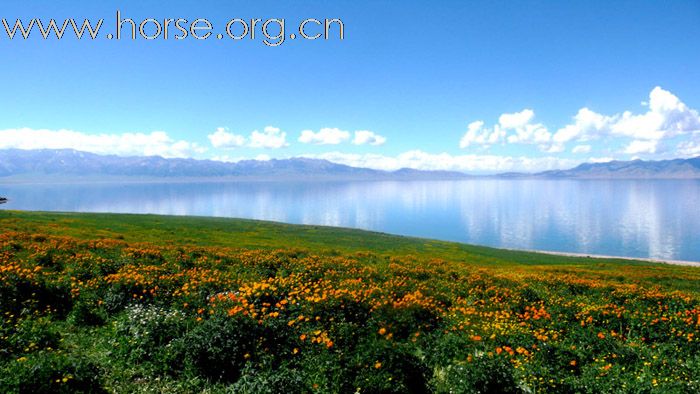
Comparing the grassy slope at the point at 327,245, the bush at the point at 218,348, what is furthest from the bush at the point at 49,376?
the grassy slope at the point at 327,245

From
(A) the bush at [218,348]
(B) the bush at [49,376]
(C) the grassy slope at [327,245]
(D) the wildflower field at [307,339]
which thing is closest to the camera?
(B) the bush at [49,376]

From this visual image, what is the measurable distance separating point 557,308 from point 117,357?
44.9ft

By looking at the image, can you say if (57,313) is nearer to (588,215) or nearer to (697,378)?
(697,378)

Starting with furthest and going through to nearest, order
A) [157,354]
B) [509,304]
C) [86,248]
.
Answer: [86,248], [509,304], [157,354]

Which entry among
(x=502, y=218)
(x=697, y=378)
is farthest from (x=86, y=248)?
(x=502, y=218)

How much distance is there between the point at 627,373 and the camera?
8211mm

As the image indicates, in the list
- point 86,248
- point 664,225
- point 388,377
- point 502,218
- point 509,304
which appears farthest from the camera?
point 502,218

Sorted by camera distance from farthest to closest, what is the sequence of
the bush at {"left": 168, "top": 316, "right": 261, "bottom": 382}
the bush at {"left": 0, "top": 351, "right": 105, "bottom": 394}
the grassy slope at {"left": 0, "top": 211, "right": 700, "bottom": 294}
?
the grassy slope at {"left": 0, "top": 211, "right": 700, "bottom": 294} → the bush at {"left": 168, "top": 316, "right": 261, "bottom": 382} → the bush at {"left": 0, "top": 351, "right": 105, "bottom": 394}

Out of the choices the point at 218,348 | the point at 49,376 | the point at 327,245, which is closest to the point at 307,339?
the point at 218,348

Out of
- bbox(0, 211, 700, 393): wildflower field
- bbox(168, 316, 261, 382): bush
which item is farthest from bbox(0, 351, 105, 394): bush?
bbox(168, 316, 261, 382): bush

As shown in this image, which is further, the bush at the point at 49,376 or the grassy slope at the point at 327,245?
the grassy slope at the point at 327,245

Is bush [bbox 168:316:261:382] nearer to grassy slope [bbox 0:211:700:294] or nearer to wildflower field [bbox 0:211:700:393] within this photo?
wildflower field [bbox 0:211:700:393]

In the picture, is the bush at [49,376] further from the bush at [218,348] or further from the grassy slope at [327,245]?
the grassy slope at [327,245]

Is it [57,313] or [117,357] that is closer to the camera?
[117,357]
